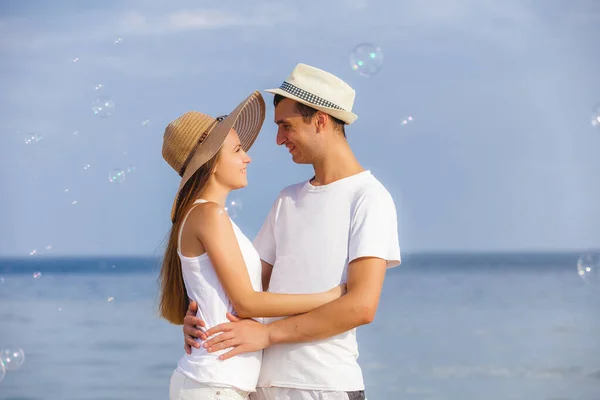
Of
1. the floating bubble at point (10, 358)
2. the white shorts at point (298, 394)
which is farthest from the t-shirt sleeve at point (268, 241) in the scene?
the floating bubble at point (10, 358)

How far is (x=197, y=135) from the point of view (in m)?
3.28

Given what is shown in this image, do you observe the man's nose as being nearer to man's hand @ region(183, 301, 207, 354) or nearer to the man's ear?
the man's ear

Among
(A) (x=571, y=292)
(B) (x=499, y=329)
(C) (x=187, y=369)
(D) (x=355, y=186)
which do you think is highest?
(D) (x=355, y=186)

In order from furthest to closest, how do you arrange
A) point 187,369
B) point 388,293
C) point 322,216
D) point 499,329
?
point 388,293 < point 499,329 < point 322,216 < point 187,369

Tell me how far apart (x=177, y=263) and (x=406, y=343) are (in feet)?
32.2

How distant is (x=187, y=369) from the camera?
3.08 metres

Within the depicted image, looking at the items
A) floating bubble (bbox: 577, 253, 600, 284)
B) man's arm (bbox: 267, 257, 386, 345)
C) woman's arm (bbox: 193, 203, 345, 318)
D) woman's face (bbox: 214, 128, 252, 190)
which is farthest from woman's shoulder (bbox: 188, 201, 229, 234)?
floating bubble (bbox: 577, 253, 600, 284)

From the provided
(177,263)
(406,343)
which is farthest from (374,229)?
(406,343)

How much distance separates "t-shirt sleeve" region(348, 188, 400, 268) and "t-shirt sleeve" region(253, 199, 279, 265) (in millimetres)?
350

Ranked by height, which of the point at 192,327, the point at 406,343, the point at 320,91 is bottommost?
the point at 406,343

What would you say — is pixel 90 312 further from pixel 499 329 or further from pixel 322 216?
pixel 322 216

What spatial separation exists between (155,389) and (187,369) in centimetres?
702

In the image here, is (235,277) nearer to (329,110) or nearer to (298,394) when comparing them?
(298,394)

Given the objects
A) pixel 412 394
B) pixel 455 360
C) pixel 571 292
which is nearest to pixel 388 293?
pixel 571 292
